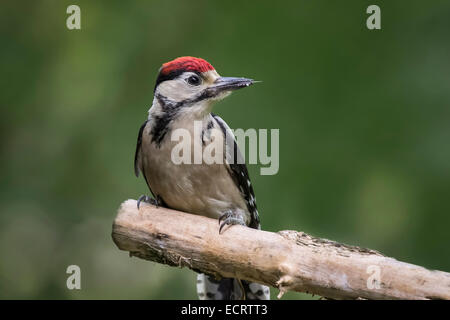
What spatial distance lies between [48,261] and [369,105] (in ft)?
10.3

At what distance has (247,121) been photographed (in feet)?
16.5

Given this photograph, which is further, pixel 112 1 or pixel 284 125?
pixel 112 1

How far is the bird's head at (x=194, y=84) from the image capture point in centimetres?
394

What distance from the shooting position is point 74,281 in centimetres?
479

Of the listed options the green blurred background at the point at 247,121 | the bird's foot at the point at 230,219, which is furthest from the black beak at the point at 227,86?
the green blurred background at the point at 247,121

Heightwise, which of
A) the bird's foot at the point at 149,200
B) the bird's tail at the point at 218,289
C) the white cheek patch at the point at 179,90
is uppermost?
the white cheek patch at the point at 179,90

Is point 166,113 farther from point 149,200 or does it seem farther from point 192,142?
point 149,200

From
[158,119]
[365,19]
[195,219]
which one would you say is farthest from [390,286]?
[365,19]

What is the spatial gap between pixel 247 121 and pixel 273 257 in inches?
78.6

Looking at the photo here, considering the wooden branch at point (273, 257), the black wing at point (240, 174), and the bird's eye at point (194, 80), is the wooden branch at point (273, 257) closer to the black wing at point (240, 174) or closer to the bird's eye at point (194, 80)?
the black wing at point (240, 174)

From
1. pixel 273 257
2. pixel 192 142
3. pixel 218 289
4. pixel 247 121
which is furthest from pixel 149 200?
pixel 247 121

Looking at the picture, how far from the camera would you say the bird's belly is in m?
3.95

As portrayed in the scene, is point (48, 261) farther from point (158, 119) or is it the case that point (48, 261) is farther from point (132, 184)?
point (158, 119)

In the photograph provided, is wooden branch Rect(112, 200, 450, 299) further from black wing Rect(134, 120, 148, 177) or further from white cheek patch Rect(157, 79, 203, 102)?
white cheek patch Rect(157, 79, 203, 102)
